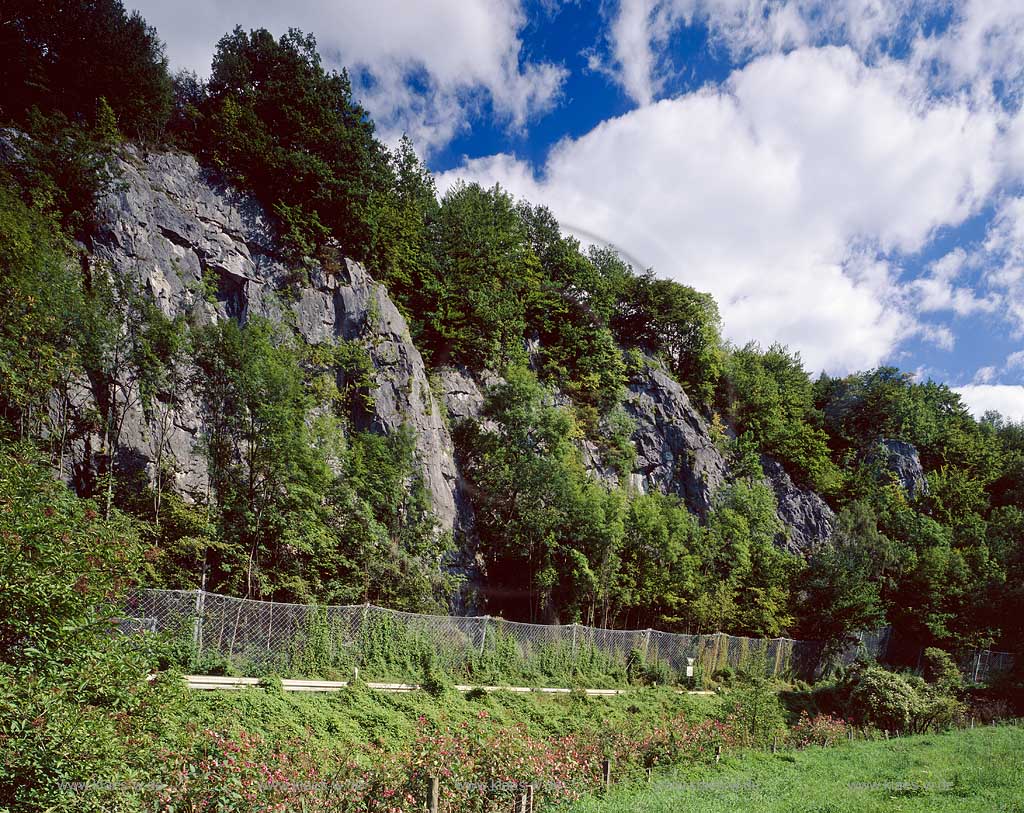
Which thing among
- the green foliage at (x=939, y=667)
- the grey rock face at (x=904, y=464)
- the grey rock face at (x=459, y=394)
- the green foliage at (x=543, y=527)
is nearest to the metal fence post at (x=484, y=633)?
the green foliage at (x=543, y=527)

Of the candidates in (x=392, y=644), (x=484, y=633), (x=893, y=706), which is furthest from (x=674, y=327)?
(x=392, y=644)

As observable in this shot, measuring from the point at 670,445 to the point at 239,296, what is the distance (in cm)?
2865

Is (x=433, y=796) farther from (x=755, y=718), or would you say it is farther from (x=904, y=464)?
(x=904, y=464)

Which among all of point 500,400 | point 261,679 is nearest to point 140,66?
point 500,400

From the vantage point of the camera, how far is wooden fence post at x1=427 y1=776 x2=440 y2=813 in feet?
26.1

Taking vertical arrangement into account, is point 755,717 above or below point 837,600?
below

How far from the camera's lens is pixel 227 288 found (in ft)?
88.1

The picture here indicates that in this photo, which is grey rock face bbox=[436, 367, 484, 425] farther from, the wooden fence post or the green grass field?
the wooden fence post

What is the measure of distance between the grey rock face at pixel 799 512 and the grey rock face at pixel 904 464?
10510mm

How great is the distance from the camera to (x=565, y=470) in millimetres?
30609

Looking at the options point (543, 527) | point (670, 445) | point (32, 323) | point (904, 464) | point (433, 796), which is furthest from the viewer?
point (904, 464)

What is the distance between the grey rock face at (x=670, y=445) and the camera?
42.9m

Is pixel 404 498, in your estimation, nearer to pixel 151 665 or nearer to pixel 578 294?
pixel 151 665

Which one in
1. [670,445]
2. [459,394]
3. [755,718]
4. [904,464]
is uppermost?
[904,464]
